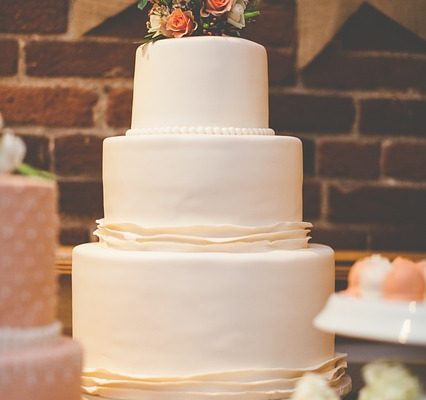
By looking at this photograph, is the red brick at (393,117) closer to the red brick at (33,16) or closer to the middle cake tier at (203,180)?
the middle cake tier at (203,180)

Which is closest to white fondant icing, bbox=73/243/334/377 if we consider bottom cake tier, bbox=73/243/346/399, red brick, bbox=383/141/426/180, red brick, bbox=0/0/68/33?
bottom cake tier, bbox=73/243/346/399

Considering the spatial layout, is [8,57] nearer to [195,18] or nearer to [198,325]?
[195,18]

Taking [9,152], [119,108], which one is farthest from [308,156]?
[9,152]

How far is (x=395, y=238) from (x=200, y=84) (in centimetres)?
84

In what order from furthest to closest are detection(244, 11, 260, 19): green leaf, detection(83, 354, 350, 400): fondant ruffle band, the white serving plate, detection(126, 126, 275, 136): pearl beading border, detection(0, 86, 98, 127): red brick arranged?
detection(0, 86, 98, 127): red brick, detection(244, 11, 260, 19): green leaf, detection(126, 126, 275, 136): pearl beading border, detection(83, 354, 350, 400): fondant ruffle band, the white serving plate

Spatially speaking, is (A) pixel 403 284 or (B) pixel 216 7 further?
(B) pixel 216 7

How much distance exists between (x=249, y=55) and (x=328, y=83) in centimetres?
58

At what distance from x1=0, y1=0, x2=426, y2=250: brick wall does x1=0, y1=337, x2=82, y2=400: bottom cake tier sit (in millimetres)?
969

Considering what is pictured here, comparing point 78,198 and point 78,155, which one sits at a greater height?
point 78,155

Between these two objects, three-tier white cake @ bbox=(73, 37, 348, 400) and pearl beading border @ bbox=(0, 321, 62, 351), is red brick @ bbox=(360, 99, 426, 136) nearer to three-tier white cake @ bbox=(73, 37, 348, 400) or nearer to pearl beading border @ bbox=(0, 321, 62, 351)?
three-tier white cake @ bbox=(73, 37, 348, 400)

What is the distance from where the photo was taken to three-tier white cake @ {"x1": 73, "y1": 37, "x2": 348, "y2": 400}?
1.48 meters

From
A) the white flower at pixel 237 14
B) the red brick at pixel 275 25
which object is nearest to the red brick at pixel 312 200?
the red brick at pixel 275 25

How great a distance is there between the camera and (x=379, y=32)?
2184mm

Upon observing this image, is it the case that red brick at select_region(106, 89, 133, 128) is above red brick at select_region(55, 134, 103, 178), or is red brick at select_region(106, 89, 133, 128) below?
above
